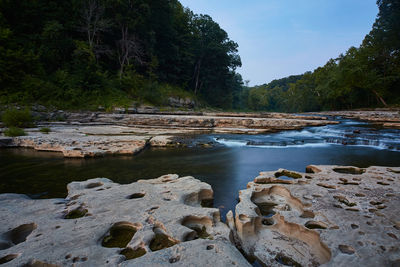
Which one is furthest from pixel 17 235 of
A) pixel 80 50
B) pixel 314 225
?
pixel 80 50

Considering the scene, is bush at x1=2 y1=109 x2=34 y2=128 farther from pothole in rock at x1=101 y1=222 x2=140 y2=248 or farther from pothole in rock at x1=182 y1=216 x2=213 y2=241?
pothole in rock at x1=182 y1=216 x2=213 y2=241

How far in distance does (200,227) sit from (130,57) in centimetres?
2086

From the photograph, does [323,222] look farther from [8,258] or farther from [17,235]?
[17,235]

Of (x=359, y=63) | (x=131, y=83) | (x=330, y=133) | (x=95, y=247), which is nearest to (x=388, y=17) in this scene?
(x=359, y=63)

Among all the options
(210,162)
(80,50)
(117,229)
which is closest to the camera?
(117,229)

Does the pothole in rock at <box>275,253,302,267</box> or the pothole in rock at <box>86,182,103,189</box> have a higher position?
the pothole in rock at <box>86,182,103,189</box>

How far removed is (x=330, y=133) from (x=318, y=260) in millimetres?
9264

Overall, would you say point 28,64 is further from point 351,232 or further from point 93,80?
point 351,232

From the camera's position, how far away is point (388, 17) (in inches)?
1041

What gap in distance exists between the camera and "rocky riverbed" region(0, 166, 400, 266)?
5.27 feet

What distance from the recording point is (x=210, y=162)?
5.60 m

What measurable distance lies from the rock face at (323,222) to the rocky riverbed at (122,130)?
4567 mm

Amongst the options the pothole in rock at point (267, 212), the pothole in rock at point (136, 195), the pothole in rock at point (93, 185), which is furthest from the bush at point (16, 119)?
the pothole in rock at point (267, 212)

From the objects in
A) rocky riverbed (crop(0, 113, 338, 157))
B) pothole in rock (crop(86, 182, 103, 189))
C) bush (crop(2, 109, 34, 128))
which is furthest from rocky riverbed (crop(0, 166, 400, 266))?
bush (crop(2, 109, 34, 128))
